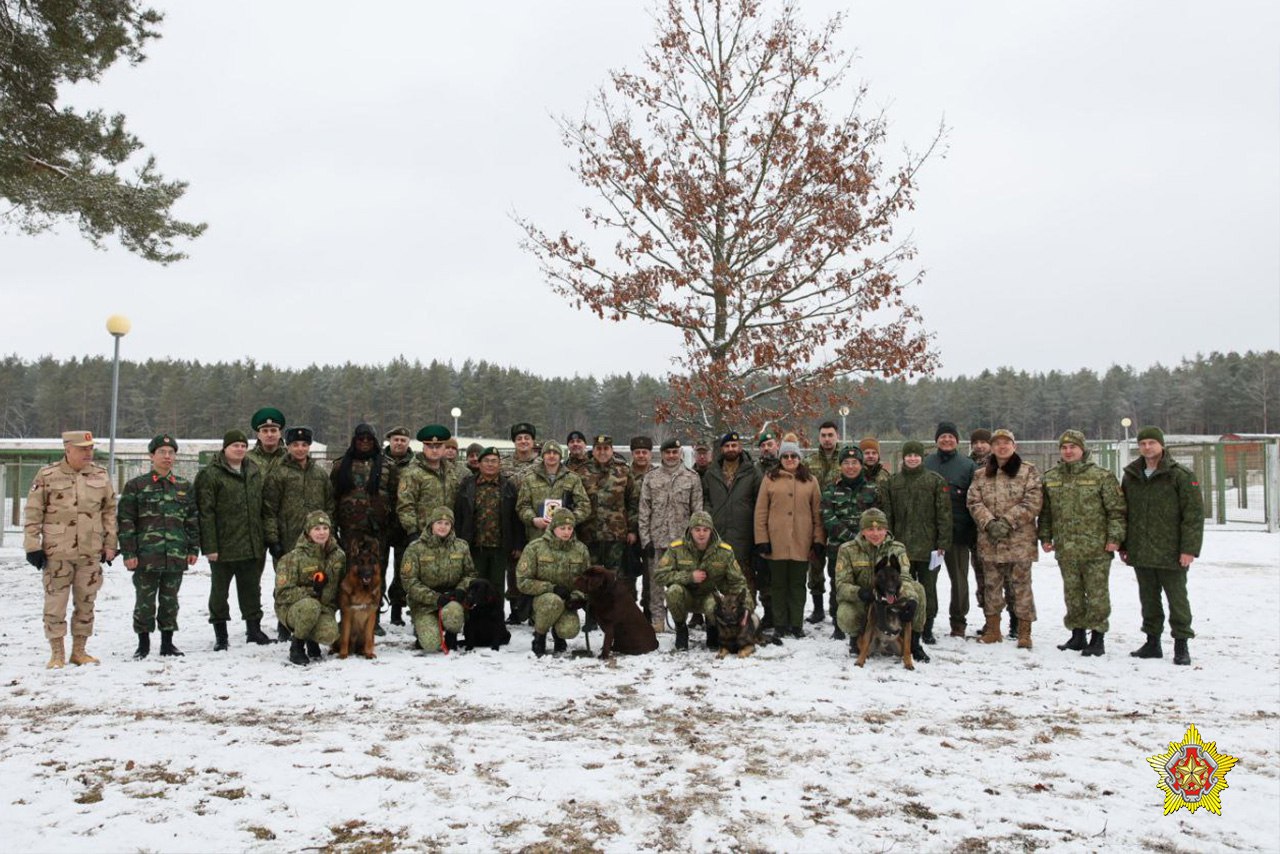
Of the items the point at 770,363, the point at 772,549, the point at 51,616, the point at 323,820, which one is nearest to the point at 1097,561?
the point at 772,549

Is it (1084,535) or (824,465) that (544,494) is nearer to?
(824,465)

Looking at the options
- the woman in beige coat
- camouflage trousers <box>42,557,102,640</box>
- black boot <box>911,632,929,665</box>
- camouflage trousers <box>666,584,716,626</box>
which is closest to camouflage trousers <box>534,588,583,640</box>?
camouflage trousers <box>666,584,716,626</box>

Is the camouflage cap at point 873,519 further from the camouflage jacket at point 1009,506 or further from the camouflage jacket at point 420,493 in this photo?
the camouflage jacket at point 420,493

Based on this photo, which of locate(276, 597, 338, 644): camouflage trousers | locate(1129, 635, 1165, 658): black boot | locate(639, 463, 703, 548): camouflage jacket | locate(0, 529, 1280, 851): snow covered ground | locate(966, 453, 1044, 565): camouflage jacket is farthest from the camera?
locate(639, 463, 703, 548): camouflage jacket

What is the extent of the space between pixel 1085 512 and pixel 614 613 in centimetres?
411

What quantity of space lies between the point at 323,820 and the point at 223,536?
408 cm

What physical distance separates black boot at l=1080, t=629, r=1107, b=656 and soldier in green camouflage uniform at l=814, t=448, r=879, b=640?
2.01 metres

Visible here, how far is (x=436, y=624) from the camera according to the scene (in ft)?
22.3

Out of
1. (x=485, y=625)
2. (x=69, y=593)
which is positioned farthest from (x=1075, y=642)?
(x=69, y=593)

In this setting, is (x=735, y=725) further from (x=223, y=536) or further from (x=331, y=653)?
(x=223, y=536)

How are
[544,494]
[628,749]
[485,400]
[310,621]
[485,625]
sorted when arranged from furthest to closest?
1. [485,400]
2. [544,494]
3. [485,625]
4. [310,621]
5. [628,749]

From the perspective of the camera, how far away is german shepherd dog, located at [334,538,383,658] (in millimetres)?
6613

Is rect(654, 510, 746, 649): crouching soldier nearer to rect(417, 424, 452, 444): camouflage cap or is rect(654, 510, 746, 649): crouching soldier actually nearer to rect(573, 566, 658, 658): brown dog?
rect(573, 566, 658, 658): brown dog

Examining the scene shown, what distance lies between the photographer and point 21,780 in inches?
153
